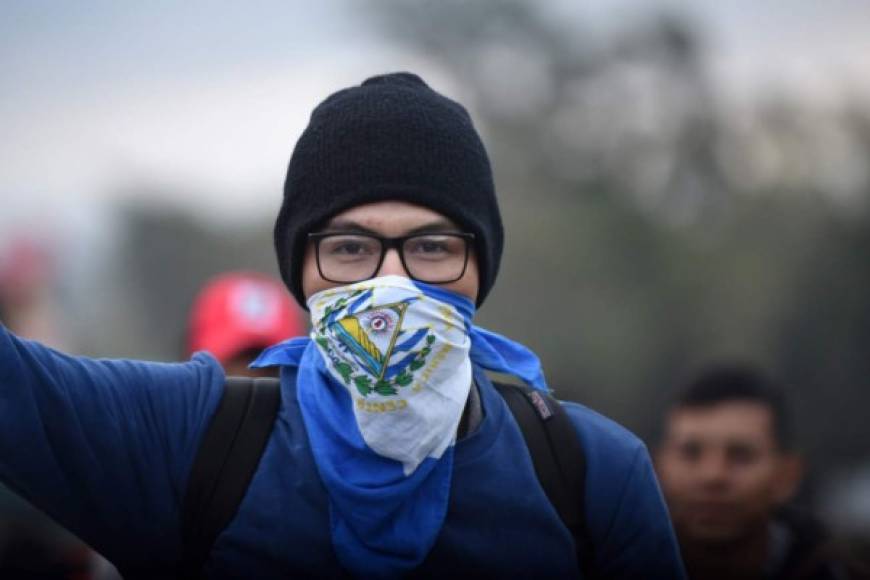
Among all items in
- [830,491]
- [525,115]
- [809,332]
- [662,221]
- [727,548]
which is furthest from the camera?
[525,115]

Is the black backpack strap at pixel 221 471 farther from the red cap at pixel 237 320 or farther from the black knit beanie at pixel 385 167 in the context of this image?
the red cap at pixel 237 320

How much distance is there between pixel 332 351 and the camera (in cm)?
328

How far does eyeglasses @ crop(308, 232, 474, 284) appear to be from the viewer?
3.30 meters

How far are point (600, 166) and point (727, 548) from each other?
85.2 ft

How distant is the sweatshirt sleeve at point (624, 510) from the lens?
3.28 meters

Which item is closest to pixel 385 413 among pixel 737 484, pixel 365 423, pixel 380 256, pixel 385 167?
pixel 365 423

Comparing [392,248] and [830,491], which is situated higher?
[392,248]

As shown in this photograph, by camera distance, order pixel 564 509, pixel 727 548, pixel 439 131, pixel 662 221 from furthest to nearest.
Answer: pixel 662 221 < pixel 727 548 < pixel 439 131 < pixel 564 509

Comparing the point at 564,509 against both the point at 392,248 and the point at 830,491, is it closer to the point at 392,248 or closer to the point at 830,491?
the point at 392,248

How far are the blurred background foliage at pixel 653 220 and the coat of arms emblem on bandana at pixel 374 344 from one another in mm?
18360

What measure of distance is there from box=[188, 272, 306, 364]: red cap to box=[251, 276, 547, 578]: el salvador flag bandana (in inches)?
82.5

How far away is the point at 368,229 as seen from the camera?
3.31 m

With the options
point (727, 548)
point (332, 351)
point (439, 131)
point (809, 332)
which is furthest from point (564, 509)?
point (809, 332)

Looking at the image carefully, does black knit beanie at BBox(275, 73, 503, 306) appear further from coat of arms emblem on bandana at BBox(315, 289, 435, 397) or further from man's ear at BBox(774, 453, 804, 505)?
man's ear at BBox(774, 453, 804, 505)
